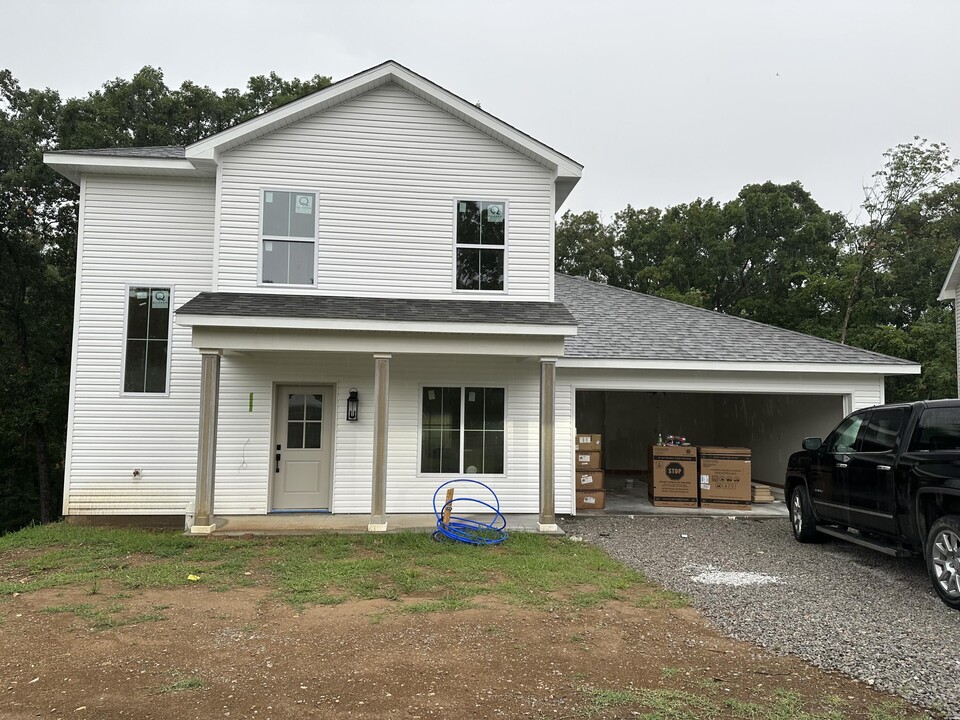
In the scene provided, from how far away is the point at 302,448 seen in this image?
10.1m

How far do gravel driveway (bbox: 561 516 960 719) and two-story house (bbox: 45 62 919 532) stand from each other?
2212 mm

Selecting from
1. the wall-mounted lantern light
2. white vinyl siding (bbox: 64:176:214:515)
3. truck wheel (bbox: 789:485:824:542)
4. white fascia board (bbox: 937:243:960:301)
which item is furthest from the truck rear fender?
white fascia board (bbox: 937:243:960:301)

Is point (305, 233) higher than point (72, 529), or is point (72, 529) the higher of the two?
point (305, 233)

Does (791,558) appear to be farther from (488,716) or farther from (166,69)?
(166,69)

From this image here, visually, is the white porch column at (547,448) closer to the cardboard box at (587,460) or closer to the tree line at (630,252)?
the cardboard box at (587,460)

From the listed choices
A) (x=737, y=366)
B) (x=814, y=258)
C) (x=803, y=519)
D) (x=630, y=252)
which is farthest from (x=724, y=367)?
(x=630, y=252)

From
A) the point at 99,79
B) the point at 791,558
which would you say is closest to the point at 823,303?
the point at 791,558

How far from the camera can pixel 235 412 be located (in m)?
9.81

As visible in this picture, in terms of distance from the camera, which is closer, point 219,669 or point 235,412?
point 219,669

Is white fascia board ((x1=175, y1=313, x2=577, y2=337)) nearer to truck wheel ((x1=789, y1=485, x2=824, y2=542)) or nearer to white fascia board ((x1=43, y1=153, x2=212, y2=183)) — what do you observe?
white fascia board ((x1=43, y1=153, x2=212, y2=183))

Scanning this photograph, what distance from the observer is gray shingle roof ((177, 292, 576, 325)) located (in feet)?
28.2

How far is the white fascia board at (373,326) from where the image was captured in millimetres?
8391

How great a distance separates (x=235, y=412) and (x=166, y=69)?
62.3ft

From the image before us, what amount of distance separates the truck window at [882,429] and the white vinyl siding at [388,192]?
4916 millimetres
